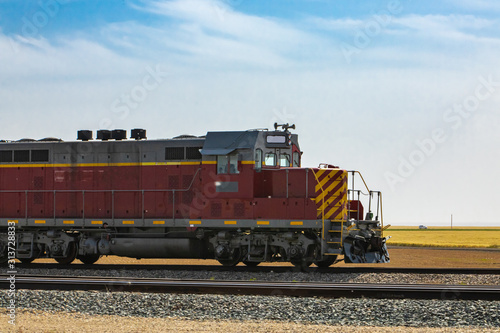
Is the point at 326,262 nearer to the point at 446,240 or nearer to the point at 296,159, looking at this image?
the point at 296,159

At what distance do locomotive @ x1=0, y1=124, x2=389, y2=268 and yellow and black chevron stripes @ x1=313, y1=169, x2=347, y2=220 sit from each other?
0.09ft

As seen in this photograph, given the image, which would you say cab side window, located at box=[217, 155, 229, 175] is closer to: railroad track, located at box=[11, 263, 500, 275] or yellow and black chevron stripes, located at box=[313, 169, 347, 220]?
yellow and black chevron stripes, located at box=[313, 169, 347, 220]

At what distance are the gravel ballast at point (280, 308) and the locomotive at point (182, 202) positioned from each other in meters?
5.40

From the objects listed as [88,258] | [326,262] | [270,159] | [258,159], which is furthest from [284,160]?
[88,258]

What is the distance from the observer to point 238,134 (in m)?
15.7

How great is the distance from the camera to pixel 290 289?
1030 centimetres

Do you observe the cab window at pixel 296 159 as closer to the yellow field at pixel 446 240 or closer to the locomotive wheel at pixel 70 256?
the locomotive wheel at pixel 70 256

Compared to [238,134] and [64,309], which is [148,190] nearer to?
[238,134]

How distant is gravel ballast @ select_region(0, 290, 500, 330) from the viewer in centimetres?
857

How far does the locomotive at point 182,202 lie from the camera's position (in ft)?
50.1

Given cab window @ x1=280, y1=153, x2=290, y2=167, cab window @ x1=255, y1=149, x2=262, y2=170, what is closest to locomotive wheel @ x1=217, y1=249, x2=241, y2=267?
cab window @ x1=255, y1=149, x2=262, y2=170

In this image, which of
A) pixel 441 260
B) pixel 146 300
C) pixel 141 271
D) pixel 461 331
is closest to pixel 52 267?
pixel 141 271

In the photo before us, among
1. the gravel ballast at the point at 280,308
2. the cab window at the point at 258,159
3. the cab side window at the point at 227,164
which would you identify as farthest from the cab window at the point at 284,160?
the gravel ballast at the point at 280,308

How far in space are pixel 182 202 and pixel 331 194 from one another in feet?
13.4
